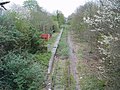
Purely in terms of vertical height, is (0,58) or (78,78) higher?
(0,58)

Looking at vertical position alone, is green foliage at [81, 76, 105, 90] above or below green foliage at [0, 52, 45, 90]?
below

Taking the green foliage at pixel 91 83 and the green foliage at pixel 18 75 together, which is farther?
the green foliage at pixel 91 83

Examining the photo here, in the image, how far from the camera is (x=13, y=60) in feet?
40.3

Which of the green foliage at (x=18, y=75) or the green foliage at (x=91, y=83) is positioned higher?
the green foliage at (x=18, y=75)

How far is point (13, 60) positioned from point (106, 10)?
5143 mm

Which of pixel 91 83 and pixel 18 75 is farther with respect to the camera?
pixel 91 83

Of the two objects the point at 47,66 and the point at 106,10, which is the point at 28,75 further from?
the point at 47,66

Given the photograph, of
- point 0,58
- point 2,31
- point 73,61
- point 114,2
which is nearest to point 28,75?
point 0,58

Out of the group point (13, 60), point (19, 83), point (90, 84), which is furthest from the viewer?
point (90, 84)

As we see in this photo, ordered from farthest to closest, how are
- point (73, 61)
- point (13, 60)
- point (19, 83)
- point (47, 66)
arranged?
1. point (73, 61)
2. point (47, 66)
3. point (13, 60)
4. point (19, 83)

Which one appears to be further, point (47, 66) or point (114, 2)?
point (47, 66)

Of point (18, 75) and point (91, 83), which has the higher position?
point (18, 75)

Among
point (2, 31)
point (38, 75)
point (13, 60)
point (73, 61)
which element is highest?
point (2, 31)

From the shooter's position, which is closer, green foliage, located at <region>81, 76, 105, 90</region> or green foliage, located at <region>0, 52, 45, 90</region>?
green foliage, located at <region>0, 52, 45, 90</region>
